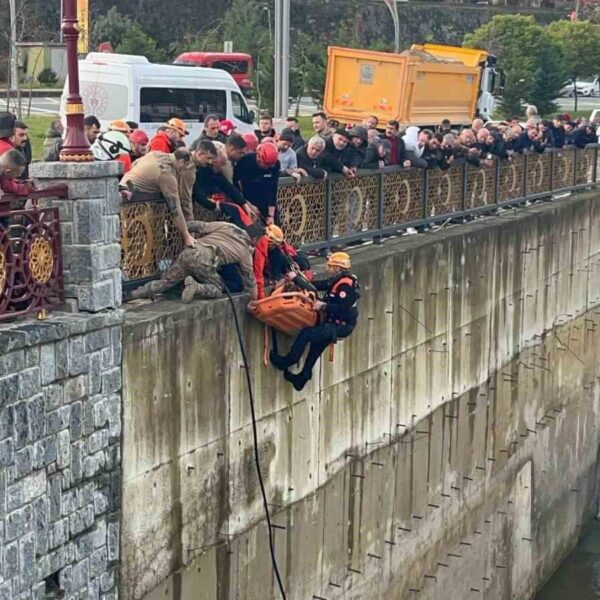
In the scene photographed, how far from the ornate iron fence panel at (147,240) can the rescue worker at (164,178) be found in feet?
0.38

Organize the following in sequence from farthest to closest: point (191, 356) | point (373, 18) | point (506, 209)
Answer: point (373, 18) → point (506, 209) → point (191, 356)

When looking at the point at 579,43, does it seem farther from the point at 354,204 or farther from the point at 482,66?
the point at 354,204

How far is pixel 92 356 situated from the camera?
343 inches

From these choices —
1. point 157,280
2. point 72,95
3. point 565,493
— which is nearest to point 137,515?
point 157,280

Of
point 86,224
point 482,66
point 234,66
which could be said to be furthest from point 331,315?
point 234,66

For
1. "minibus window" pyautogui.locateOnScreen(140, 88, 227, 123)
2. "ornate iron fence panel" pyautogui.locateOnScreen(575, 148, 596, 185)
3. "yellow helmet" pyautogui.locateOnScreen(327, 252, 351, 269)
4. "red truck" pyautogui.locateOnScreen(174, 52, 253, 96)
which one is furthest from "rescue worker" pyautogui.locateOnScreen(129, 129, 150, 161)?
"red truck" pyautogui.locateOnScreen(174, 52, 253, 96)

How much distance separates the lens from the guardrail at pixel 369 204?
10.4 metres

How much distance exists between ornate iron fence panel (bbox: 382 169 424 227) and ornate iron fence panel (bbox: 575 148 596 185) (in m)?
7.55

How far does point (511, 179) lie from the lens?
1991 cm

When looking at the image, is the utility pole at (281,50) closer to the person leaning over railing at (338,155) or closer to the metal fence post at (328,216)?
the person leaning over railing at (338,155)

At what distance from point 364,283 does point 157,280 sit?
10.3 ft

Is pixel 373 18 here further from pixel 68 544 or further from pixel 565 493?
pixel 68 544

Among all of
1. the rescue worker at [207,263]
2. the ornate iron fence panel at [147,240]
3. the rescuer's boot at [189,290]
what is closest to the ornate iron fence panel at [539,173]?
the rescue worker at [207,263]

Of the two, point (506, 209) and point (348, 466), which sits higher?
point (506, 209)
